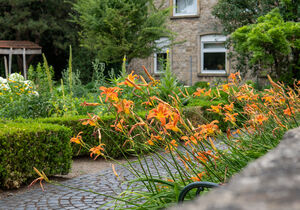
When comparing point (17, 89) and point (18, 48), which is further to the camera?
point (18, 48)

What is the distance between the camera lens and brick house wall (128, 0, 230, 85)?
18594mm

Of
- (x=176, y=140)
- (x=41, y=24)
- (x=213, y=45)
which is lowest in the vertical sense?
(x=176, y=140)

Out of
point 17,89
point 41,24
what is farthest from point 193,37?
point 17,89

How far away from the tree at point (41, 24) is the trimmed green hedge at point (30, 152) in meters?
15.2

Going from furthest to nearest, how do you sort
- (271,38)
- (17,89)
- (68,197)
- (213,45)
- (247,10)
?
(213,45)
(247,10)
(271,38)
(17,89)
(68,197)

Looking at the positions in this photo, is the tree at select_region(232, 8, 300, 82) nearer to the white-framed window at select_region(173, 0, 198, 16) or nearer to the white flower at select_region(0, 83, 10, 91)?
the white-framed window at select_region(173, 0, 198, 16)

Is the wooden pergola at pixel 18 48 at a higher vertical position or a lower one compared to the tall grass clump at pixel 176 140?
higher

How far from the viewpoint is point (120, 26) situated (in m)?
14.5

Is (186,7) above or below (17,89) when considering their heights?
above

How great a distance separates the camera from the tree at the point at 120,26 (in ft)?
47.4

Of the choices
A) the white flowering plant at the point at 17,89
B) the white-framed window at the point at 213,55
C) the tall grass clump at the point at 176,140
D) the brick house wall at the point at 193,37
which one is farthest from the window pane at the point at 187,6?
the tall grass clump at the point at 176,140

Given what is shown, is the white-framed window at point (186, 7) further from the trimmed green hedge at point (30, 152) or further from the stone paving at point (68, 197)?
the stone paving at point (68, 197)

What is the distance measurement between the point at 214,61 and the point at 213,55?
31 centimetres

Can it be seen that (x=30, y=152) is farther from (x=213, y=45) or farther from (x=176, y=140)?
(x=213, y=45)
